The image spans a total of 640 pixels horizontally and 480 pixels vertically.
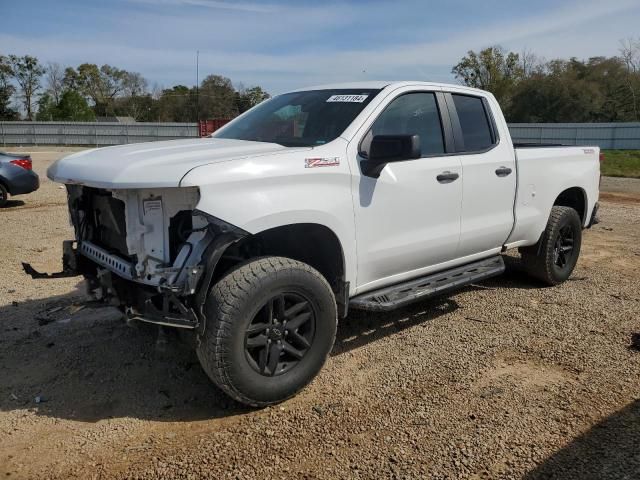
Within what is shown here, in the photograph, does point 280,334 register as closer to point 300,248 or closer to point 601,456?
point 300,248

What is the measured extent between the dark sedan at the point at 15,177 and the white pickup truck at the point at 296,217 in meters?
8.83

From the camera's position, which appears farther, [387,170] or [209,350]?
[387,170]

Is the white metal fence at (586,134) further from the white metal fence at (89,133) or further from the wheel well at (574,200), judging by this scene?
the wheel well at (574,200)

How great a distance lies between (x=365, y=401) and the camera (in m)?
3.60

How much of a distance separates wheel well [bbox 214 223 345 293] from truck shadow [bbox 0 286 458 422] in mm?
684

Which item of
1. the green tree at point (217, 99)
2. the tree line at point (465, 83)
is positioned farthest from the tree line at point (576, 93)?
the green tree at point (217, 99)

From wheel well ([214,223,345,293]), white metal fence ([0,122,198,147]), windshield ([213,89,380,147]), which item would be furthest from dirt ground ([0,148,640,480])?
white metal fence ([0,122,198,147])

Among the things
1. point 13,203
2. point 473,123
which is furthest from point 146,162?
point 13,203

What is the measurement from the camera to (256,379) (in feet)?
11.0

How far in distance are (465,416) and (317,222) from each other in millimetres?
1465

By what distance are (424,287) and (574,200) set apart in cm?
294

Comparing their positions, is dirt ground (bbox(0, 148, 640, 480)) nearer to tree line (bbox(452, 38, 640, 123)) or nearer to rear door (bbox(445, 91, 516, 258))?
rear door (bbox(445, 91, 516, 258))

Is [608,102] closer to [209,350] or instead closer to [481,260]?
[481,260]

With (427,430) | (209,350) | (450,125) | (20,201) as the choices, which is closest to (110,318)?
(209,350)
